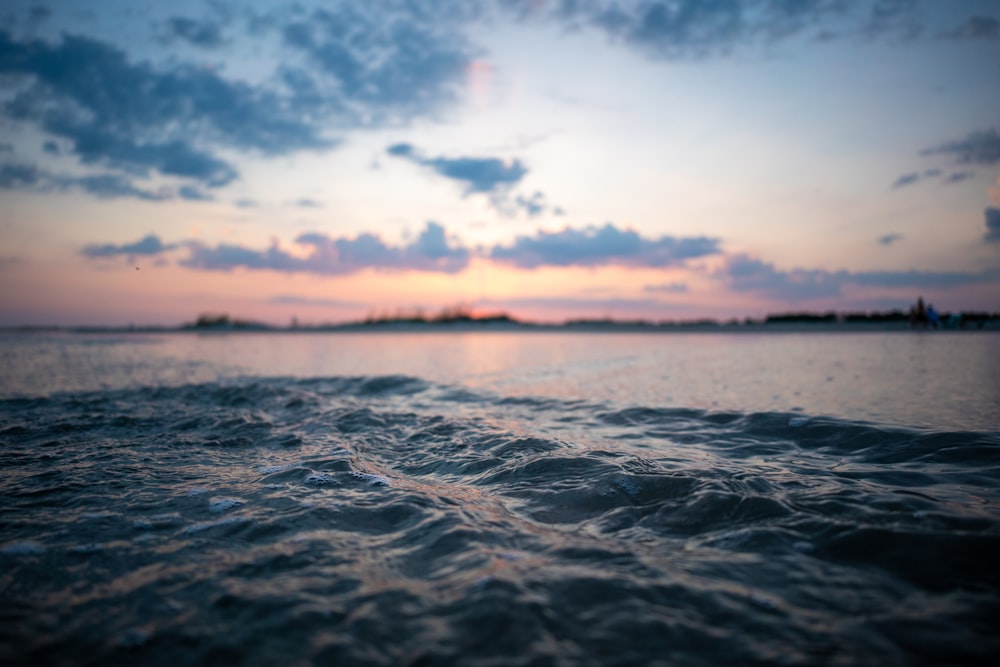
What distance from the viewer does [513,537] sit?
12.2ft

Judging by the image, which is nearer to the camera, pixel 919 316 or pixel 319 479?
pixel 319 479

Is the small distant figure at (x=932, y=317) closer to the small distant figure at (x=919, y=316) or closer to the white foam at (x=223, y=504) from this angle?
the small distant figure at (x=919, y=316)

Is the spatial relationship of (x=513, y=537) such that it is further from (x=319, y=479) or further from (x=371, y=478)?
(x=319, y=479)

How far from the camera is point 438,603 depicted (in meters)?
2.80

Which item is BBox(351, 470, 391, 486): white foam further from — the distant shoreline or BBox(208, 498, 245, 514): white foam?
the distant shoreline

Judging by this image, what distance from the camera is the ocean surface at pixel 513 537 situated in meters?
2.49

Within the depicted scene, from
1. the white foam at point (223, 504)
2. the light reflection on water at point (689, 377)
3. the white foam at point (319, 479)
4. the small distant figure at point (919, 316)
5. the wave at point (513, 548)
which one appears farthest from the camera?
the small distant figure at point (919, 316)

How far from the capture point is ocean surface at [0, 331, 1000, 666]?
2.49 metres

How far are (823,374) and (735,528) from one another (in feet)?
32.2

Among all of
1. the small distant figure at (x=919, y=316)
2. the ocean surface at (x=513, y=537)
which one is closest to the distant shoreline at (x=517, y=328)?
the small distant figure at (x=919, y=316)

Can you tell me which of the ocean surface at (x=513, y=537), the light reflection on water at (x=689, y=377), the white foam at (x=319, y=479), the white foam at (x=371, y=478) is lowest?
the white foam at (x=371, y=478)

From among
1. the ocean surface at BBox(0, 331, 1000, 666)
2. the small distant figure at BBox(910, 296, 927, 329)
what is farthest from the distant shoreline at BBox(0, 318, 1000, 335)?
the ocean surface at BBox(0, 331, 1000, 666)

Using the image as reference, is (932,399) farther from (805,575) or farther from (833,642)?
(833,642)

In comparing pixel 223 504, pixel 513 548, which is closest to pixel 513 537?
pixel 513 548
